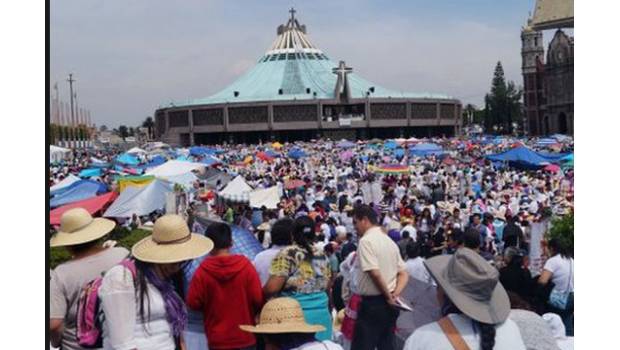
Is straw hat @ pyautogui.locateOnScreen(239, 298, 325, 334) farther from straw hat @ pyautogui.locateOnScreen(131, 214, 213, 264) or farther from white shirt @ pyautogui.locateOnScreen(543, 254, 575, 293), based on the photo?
white shirt @ pyautogui.locateOnScreen(543, 254, 575, 293)

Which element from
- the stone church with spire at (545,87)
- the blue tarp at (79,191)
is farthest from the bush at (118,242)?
the stone church with spire at (545,87)

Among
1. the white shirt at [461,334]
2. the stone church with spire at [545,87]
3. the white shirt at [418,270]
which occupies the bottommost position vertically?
the white shirt at [418,270]

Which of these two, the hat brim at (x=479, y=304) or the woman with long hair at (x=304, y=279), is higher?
the hat brim at (x=479, y=304)

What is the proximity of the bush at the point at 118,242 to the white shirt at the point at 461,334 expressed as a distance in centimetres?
179

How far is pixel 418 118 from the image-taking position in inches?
2625

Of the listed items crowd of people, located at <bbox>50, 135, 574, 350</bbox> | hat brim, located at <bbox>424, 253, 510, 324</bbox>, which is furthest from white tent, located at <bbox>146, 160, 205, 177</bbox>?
hat brim, located at <bbox>424, 253, 510, 324</bbox>

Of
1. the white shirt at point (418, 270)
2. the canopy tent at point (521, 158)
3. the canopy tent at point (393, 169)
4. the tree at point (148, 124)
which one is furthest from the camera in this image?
the canopy tent at point (393, 169)

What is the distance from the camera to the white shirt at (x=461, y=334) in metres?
2.39

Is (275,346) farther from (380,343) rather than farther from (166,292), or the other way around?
(380,343)

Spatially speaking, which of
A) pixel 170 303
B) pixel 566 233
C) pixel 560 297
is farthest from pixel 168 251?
pixel 566 233

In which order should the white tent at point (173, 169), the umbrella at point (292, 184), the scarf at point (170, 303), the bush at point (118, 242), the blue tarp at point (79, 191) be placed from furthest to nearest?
the umbrella at point (292, 184) → the white tent at point (173, 169) → the blue tarp at point (79, 191) → the bush at point (118, 242) → the scarf at point (170, 303)

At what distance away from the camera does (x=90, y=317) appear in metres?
3.05

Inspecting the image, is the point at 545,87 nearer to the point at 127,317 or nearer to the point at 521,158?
the point at 521,158

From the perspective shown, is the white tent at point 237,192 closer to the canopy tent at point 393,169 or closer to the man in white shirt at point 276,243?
the canopy tent at point 393,169
